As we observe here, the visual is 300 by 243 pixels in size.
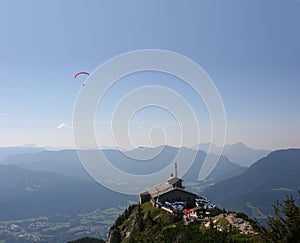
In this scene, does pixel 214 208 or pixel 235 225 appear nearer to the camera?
pixel 235 225

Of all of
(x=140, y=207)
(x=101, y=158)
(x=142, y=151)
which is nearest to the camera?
(x=101, y=158)

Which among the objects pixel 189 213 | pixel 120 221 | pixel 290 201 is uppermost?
pixel 290 201

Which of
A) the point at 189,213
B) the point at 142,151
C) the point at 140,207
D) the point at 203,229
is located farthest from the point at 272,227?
the point at 142,151

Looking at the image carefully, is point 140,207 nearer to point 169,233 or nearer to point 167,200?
point 167,200

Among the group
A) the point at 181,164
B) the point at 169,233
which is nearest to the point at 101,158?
the point at 169,233

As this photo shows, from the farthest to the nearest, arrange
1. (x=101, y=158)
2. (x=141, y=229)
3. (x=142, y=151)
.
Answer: (x=142, y=151), (x=101, y=158), (x=141, y=229)

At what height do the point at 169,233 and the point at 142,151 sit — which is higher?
the point at 142,151

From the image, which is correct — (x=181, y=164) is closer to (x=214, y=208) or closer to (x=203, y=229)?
(x=214, y=208)
